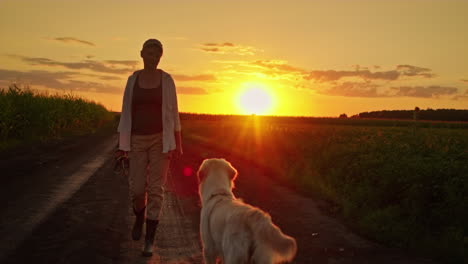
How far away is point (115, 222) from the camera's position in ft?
28.1

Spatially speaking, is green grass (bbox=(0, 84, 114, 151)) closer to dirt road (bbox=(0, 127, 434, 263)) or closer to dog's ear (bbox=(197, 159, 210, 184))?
dirt road (bbox=(0, 127, 434, 263))

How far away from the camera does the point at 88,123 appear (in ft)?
158

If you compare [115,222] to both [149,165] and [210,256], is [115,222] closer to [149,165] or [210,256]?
[149,165]

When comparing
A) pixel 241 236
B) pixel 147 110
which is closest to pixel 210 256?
pixel 241 236

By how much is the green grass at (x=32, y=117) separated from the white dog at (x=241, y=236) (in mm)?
19681

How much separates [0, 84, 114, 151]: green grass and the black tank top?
58.9ft

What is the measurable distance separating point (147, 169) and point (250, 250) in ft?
8.78

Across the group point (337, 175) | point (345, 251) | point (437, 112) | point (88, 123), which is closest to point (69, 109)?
point (88, 123)

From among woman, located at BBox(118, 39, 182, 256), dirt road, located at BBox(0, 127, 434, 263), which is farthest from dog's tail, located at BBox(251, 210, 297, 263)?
woman, located at BBox(118, 39, 182, 256)

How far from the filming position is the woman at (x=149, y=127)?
6.59 metres

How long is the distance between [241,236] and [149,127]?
259 centimetres

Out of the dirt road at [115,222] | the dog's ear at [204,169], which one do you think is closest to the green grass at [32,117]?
the dirt road at [115,222]

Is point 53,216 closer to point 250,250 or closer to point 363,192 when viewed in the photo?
point 250,250

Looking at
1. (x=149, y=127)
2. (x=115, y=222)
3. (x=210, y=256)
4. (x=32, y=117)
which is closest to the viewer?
(x=210, y=256)
